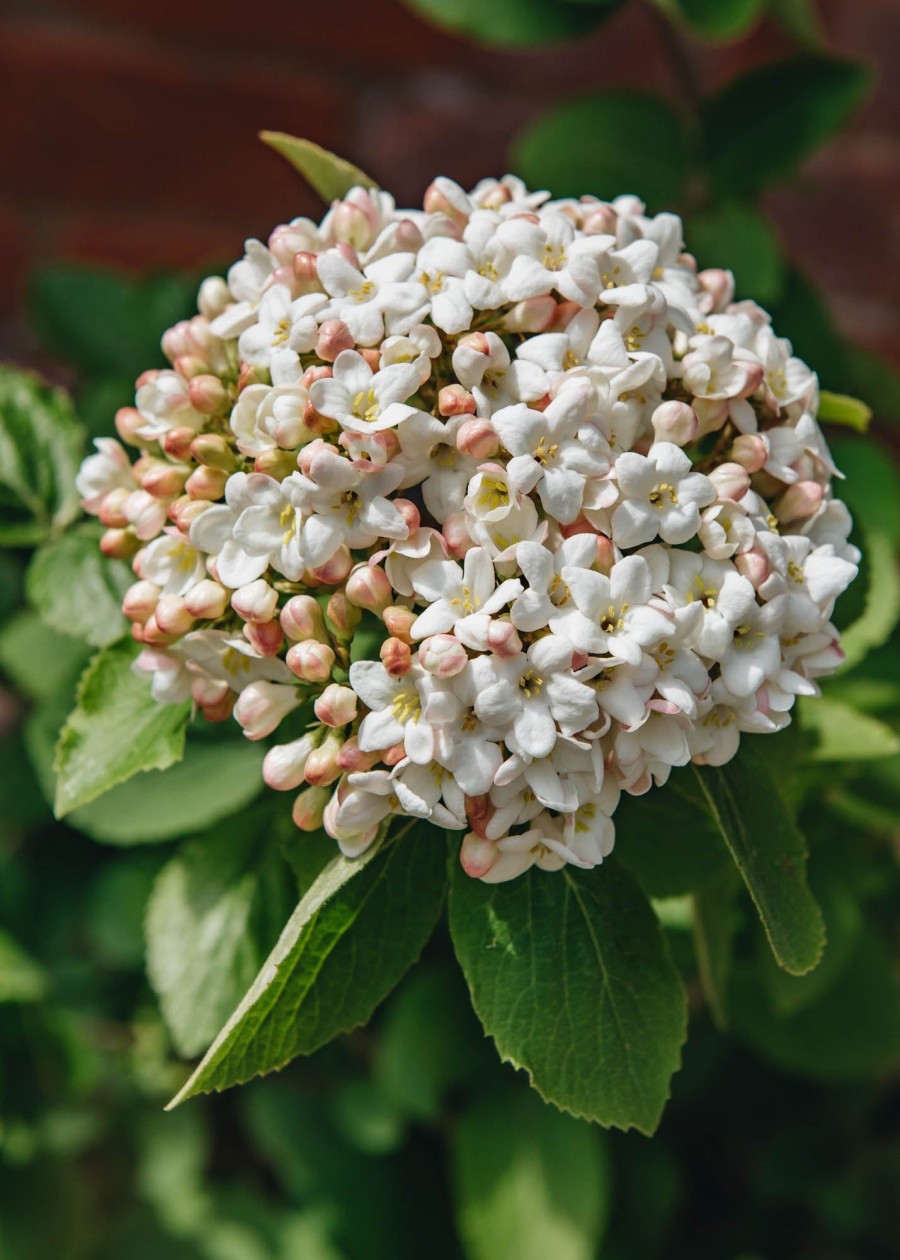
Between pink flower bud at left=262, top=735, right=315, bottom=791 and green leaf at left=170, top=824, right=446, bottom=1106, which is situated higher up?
pink flower bud at left=262, top=735, right=315, bottom=791

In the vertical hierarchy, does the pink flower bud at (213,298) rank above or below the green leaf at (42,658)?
above

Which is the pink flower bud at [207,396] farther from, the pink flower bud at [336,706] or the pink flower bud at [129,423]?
the pink flower bud at [336,706]

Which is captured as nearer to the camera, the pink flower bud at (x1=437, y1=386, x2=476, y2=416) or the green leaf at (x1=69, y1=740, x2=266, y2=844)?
the pink flower bud at (x1=437, y1=386, x2=476, y2=416)

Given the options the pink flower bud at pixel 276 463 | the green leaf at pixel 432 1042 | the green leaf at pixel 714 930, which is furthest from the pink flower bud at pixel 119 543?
the green leaf at pixel 432 1042

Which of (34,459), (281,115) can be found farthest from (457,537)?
(281,115)

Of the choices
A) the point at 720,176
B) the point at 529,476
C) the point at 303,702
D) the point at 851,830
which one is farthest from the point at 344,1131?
the point at 720,176

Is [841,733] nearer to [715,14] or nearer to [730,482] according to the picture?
[730,482]

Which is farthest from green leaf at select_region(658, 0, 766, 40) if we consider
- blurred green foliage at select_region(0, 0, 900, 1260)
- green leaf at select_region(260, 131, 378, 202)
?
green leaf at select_region(260, 131, 378, 202)

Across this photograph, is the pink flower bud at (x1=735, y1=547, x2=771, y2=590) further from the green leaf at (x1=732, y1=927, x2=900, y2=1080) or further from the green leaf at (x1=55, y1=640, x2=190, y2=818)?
the green leaf at (x1=732, y1=927, x2=900, y2=1080)
